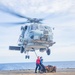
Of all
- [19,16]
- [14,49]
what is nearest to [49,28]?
[19,16]

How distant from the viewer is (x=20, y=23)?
41.2 metres

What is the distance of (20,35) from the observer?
43.0 meters

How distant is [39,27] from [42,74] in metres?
8.44

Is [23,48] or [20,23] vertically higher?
[20,23]

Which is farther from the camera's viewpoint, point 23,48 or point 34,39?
point 23,48

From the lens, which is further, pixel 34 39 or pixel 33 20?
pixel 33 20

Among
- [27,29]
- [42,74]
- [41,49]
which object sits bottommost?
→ [42,74]

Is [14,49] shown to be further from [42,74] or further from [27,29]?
[42,74]

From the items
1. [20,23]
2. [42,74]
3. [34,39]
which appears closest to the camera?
[42,74]

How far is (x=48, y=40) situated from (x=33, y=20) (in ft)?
15.0

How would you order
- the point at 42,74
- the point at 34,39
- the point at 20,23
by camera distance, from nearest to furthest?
the point at 42,74, the point at 34,39, the point at 20,23

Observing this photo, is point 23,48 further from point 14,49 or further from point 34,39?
point 34,39

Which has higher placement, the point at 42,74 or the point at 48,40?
the point at 48,40

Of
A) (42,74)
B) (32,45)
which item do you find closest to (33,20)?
(32,45)
